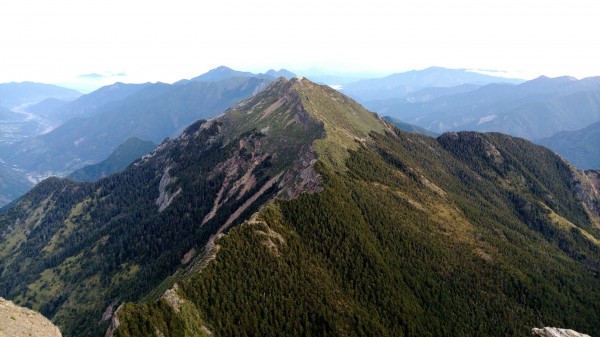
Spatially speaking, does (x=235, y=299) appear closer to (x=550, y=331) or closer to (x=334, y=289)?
(x=334, y=289)

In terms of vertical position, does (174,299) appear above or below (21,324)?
below

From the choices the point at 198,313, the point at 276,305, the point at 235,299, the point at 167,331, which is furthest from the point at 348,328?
the point at 167,331

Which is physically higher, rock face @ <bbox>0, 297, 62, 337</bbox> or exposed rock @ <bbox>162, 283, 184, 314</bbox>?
rock face @ <bbox>0, 297, 62, 337</bbox>

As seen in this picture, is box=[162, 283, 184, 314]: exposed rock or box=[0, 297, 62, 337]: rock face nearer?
box=[0, 297, 62, 337]: rock face

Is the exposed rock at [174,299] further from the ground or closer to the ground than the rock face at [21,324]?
closer to the ground

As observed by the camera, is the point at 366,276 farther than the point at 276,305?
Yes

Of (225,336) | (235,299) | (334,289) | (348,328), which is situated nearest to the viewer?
(225,336)

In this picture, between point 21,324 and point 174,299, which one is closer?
point 21,324

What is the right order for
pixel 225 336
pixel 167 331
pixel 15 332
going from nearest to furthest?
pixel 15 332 → pixel 167 331 → pixel 225 336
